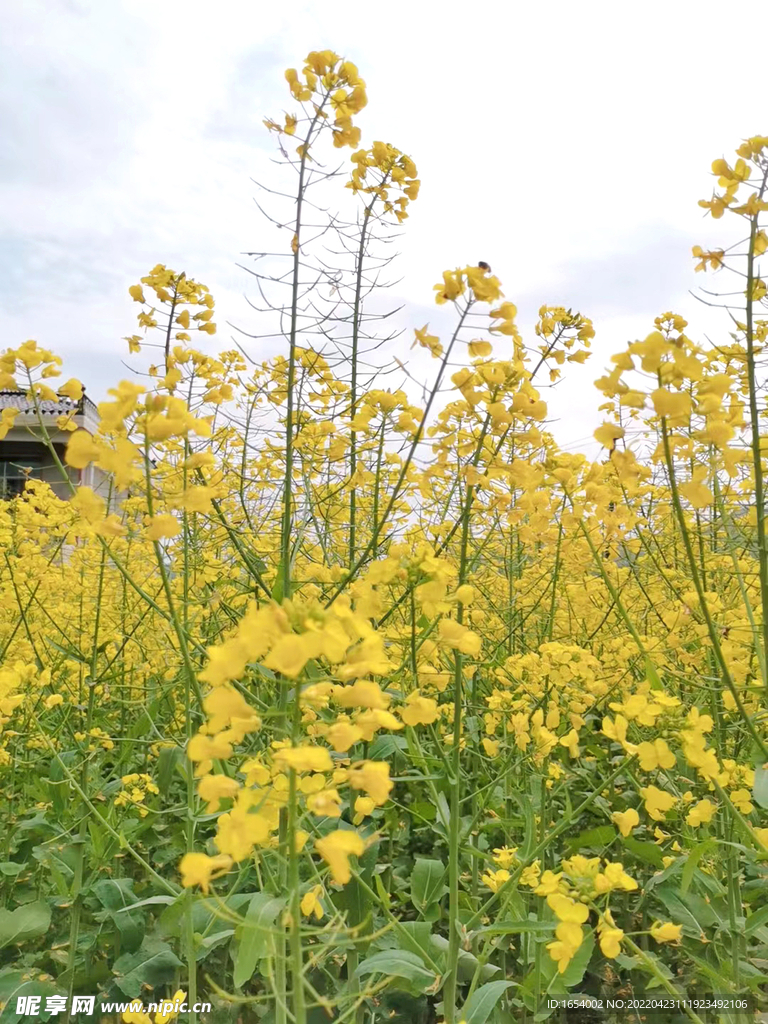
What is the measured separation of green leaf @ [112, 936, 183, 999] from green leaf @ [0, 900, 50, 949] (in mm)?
322

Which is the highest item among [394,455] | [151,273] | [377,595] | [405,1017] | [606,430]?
[151,273]

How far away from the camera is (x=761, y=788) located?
1722 millimetres

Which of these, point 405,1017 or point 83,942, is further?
point 83,942

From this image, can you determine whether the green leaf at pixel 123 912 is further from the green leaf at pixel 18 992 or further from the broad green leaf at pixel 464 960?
the broad green leaf at pixel 464 960

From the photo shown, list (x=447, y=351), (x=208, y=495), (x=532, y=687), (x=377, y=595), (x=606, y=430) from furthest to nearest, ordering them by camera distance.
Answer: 1. (x=532, y=687)
2. (x=447, y=351)
3. (x=606, y=430)
4. (x=208, y=495)
5. (x=377, y=595)

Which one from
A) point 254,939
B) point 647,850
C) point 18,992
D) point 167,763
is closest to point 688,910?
point 647,850

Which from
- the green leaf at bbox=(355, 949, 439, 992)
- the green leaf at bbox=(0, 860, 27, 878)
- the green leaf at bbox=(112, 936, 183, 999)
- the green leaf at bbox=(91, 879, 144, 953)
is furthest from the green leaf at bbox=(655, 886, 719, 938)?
the green leaf at bbox=(0, 860, 27, 878)

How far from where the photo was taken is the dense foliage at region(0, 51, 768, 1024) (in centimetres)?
124

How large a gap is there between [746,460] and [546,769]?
1147mm

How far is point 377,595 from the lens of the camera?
121 centimetres

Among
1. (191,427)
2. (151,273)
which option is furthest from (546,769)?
(151,273)

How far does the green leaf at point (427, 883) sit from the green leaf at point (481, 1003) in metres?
0.49

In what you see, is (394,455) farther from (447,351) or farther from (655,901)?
(655,901)

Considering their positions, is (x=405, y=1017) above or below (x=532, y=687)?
below
